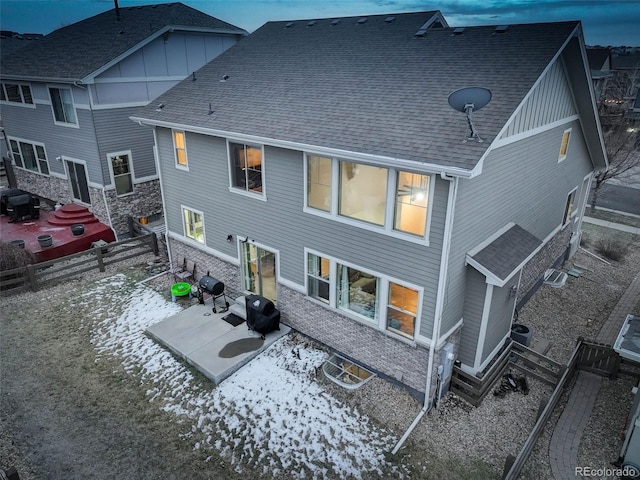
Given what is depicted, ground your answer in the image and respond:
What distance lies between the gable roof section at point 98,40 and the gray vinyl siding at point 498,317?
52.5 feet

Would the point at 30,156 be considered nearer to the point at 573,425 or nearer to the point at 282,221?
the point at 282,221

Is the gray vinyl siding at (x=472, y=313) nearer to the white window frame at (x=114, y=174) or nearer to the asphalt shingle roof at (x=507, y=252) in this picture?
the asphalt shingle roof at (x=507, y=252)

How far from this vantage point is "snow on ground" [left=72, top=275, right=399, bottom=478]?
7.72 meters

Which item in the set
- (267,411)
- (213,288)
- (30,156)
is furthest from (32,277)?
(30,156)

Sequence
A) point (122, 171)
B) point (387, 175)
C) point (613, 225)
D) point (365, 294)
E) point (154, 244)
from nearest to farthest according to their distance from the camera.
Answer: point (387, 175), point (365, 294), point (154, 244), point (122, 171), point (613, 225)

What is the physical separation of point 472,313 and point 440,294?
176 cm

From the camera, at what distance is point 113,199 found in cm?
1698

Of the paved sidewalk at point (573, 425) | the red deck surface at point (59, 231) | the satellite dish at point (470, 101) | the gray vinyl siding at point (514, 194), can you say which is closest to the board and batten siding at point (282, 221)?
the gray vinyl siding at point (514, 194)

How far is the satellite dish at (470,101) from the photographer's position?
7.16 metres

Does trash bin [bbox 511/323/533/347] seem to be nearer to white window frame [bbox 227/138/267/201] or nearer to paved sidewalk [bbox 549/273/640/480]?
paved sidewalk [bbox 549/273/640/480]

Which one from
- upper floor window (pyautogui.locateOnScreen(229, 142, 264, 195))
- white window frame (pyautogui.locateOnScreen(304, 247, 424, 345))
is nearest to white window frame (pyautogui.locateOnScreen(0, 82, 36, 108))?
upper floor window (pyautogui.locateOnScreen(229, 142, 264, 195))

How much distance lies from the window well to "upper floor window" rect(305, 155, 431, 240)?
383 cm

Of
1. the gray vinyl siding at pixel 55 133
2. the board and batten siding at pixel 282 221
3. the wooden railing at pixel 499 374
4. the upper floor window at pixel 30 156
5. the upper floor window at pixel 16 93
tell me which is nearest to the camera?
the board and batten siding at pixel 282 221

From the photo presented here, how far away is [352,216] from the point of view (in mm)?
8859
